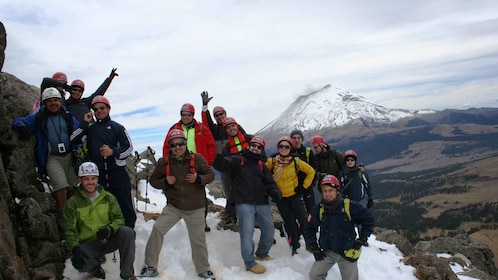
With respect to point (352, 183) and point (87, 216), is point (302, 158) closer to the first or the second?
point (352, 183)

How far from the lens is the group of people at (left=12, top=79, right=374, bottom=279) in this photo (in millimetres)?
8141

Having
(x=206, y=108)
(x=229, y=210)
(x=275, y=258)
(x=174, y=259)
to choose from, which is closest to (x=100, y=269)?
(x=174, y=259)

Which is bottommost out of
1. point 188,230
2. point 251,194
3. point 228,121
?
point 188,230

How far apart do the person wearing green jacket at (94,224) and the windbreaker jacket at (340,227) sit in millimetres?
4366

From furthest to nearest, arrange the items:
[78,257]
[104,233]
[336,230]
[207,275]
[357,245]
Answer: [207,275] < [336,230] < [357,245] < [104,233] < [78,257]

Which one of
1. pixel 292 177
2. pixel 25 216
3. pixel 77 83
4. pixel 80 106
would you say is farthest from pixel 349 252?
pixel 77 83

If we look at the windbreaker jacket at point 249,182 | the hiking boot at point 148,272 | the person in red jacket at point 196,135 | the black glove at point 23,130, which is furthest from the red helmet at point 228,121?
the black glove at point 23,130

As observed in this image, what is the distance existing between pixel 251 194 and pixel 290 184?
1.30 m

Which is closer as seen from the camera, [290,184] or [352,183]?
[290,184]

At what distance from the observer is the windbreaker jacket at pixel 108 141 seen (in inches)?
358

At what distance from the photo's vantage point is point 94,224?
26.5 ft

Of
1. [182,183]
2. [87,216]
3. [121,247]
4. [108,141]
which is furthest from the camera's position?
[108,141]

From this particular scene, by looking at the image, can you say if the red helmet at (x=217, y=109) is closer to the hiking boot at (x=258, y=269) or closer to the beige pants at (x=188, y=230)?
→ the beige pants at (x=188, y=230)

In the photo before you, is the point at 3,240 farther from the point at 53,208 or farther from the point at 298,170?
the point at 298,170
